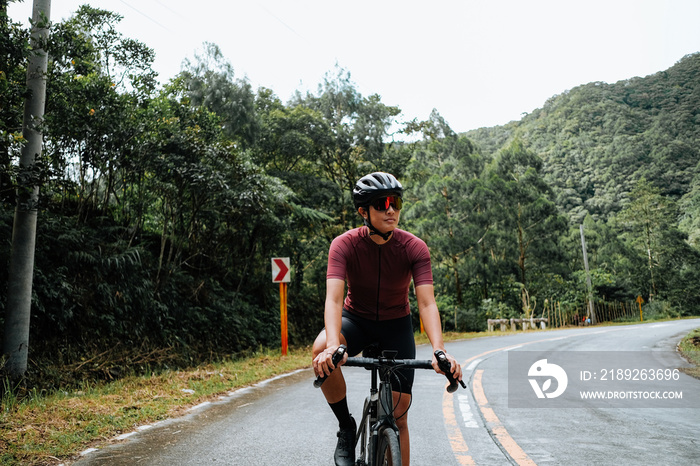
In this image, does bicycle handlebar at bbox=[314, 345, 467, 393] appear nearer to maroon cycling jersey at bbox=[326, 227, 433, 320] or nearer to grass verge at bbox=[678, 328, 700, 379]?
maroon cycling jersey at bbox=[326, 227, 433, 320]

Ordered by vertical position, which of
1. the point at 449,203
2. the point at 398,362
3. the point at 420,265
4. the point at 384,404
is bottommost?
the point at 384,404

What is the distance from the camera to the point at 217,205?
13.5m

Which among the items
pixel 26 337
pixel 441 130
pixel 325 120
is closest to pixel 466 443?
pixel 26 337

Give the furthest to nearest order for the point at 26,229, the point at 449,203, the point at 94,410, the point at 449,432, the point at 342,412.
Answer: the point at 449,203 < the point at 26,229 < the point at 94,410 < the point at 449,432 < the point at 342,412

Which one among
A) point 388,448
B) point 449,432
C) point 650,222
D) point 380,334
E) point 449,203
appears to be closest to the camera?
point 388,448

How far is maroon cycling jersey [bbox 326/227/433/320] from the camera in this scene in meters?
3.08

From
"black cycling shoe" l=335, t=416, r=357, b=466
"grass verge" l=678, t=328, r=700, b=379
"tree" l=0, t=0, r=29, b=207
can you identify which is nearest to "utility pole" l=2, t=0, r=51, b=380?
"tree" l=0, t=0, r=29, b=207

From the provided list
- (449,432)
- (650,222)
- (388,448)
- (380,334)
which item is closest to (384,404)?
(388,448)

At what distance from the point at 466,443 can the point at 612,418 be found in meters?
2.14

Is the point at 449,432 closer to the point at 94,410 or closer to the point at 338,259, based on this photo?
the point at 338,259

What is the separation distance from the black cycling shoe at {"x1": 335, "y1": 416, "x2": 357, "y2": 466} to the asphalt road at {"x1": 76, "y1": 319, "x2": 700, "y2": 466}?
48.7 inches

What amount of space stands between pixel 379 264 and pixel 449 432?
9.51 feet

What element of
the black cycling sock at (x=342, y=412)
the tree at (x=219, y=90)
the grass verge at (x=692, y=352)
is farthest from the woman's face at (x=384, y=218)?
the tree at (x=219, y=90)

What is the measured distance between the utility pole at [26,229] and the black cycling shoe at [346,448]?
19.6 ft
